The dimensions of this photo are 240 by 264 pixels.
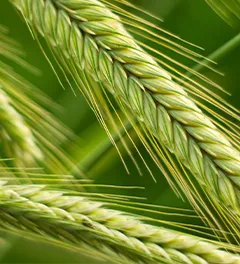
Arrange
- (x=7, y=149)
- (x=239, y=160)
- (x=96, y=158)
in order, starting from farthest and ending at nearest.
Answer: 1. (x=96, y=158)
2. (x=7, y=149)
3. (x=239, y=160)

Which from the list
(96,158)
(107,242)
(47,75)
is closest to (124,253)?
(107,242)

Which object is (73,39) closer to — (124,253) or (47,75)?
(124,253)

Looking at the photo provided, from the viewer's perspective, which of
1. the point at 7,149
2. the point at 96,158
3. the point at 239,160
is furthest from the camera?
the point at 96,158

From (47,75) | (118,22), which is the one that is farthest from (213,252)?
(47,75)

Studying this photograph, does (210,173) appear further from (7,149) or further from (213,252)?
(7,149)

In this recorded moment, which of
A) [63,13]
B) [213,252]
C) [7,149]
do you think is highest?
[63,13]

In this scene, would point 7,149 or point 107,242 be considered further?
point 7,149

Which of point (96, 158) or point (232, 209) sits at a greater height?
point (232, 209)
